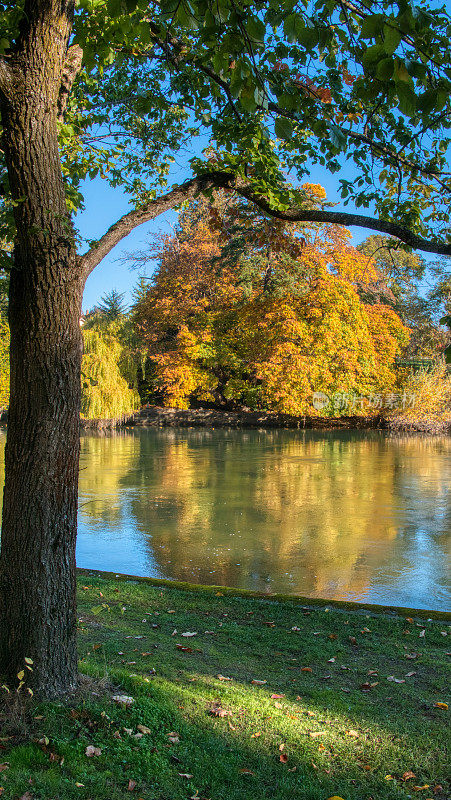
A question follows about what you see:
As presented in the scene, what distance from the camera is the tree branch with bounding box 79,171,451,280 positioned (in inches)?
145

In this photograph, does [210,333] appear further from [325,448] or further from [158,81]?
[158,81]

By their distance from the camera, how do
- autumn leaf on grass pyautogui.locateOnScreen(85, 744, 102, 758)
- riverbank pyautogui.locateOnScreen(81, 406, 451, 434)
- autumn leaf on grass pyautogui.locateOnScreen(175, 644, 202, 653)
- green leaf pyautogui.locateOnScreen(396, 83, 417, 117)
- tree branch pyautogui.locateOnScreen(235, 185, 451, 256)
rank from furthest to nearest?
riverbank pyautogui.locateOnScreen(81, 406, 451, 434)
autumn leaf on grass pyautogui.locateOnScreen(175, 644, 202, 653)
tree branch pyautogui.locateOnScreen(235, 185, 451, 256)
autumn leaf on grass pyautogui.locateOnScreen(85, 744, 102, 758)
green leaf pyautogui.locateOnScreen(396, 83, 417, 117)

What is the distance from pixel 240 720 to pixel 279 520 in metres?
7.44

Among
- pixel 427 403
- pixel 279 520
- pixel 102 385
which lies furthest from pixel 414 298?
pixel 279 520

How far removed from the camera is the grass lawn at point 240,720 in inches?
106

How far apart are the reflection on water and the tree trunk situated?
14.0ft

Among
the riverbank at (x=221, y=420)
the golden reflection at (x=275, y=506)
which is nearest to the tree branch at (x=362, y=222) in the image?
the golden reflection at (x=275, y=506)

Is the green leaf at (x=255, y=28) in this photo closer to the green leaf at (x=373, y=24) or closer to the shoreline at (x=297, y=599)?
the green leaf at (x=373, y=24)

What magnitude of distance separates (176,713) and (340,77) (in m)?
4.94

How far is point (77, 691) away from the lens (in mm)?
3160

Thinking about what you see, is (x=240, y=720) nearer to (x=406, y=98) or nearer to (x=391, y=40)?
(x=406, y=98)

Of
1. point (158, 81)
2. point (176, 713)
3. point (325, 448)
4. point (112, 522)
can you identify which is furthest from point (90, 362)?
point (176, 713)

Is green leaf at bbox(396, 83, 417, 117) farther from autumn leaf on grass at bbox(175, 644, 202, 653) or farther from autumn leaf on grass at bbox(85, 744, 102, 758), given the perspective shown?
autumn leaf on grass at bbox(175, 644, 202, 653)

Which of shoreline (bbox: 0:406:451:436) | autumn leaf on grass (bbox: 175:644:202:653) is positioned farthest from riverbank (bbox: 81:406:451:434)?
autumn leaf on grass (bbox: 175:644:202:653)
